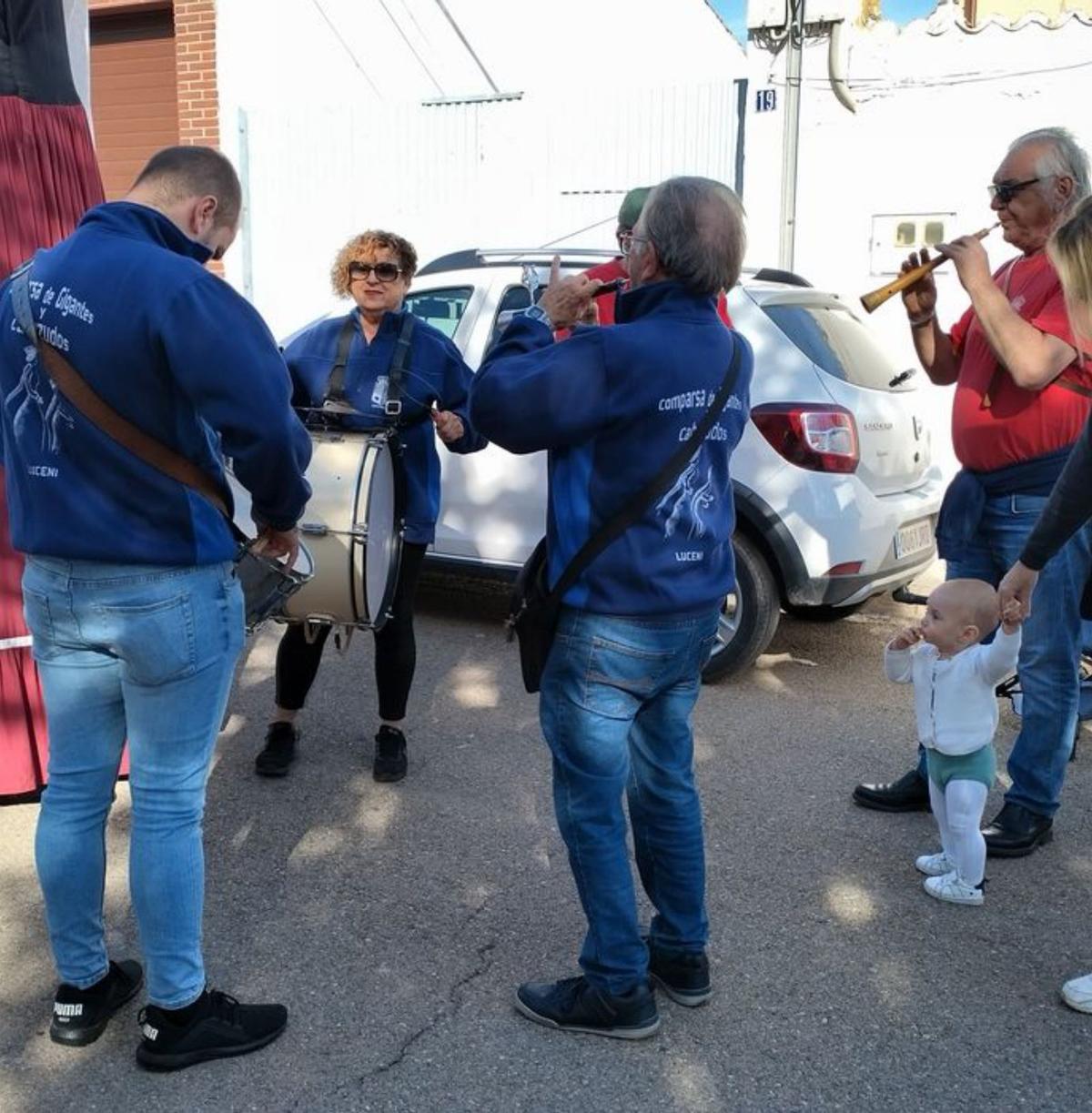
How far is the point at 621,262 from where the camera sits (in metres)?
2.84

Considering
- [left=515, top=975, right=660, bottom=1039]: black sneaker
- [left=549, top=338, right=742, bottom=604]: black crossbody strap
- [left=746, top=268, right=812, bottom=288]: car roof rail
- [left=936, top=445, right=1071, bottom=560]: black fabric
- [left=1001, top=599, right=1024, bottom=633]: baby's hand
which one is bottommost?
[left=515, top=975, right=660, bottom=1039]: black sneaker

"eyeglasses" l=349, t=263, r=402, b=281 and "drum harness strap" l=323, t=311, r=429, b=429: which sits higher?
"eyeglasses" l=349, t=263, r=402, b=281

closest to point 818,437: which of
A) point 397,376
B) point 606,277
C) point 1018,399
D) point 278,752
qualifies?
point 1018,399

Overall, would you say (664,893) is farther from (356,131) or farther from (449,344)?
(356,131)

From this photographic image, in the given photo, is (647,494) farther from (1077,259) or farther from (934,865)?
(934,865)

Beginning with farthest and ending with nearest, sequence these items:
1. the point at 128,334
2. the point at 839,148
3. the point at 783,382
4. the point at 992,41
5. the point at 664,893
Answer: the point at 839,148 → the point at 992,41 → the point at 783,382 → the point at 664,893 → the point at 128,334

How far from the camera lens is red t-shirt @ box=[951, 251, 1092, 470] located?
3.42 m

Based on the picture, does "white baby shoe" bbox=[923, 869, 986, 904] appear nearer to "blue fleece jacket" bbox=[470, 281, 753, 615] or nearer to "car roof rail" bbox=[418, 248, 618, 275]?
"blue fleece jacket" bbox=[470, 281, 753, 615]

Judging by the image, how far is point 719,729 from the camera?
4789mm

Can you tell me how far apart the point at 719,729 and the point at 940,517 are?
1377mm

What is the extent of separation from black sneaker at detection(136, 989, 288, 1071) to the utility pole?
305 inches

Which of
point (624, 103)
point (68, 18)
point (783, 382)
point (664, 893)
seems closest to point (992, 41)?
point (624, 103)

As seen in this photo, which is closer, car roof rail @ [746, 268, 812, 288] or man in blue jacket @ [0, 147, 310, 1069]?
man in blue jacket @ [0, 147, 310, 1069]

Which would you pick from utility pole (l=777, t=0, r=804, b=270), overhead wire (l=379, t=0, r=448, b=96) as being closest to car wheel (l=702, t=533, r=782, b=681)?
utility pole (l=777, t=0, r=804, b=270)
